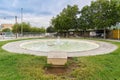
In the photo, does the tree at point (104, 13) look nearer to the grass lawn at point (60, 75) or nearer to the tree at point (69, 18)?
the tree at point (69, 18)

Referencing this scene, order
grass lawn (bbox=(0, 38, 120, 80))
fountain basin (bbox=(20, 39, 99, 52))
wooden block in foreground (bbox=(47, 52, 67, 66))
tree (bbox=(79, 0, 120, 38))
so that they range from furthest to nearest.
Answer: tree (bbox=(79, 0, 120, 38)) → fountain basin (bbox=(20, 39, 99, 52)) → wooden block in foreground (bbox=(47, 52, 67, 66)) → grass lawn (bbox=(0, 38, 120, 80))

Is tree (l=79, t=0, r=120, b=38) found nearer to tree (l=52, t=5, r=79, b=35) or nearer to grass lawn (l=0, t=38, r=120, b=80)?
tree (l=52, t=5, r=79, b=35)

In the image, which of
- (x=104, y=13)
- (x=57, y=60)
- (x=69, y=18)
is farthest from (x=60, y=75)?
(x=69, y=18)

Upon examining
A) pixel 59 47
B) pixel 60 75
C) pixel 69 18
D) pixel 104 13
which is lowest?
pixel 60 75

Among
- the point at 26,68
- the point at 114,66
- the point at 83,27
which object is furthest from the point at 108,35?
the point at 26,68

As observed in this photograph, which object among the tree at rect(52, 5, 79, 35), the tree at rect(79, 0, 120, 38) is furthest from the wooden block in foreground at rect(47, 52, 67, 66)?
the tree at rect(52, 5, 79, 35)

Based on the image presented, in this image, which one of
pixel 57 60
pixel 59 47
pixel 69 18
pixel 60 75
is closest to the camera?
pixel 60 75

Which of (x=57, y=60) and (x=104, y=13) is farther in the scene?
(x=104, y=13)

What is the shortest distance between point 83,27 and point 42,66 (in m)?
27.9

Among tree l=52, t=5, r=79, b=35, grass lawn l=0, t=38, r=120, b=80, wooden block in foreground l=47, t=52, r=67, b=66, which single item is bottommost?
grass lawn l=0, t=38, r=120, b=80

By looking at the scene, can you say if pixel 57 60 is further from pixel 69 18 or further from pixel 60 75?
pixel 69 18

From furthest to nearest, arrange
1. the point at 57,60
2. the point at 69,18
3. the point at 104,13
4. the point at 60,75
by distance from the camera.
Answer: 1. the point at 69,18
2. the point at 104,13
3. the point at 57,60
4. the point at 60,75

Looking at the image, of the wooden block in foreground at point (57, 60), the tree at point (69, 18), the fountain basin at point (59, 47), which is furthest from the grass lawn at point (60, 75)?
the tree at point (69, 18)

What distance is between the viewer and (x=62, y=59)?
7.77 m
